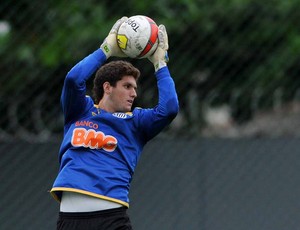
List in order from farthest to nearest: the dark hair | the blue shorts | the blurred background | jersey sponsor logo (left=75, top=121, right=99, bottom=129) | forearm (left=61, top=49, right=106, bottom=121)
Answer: the blurred background, the dark hair, jersey sponsor logo (left=75, top=121, right=99, bottom=129), forearm (left=61, top=49, right=106, bottom=121), the blue shorts

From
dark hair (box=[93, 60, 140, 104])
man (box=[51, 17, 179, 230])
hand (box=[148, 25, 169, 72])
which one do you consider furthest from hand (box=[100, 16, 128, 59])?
hand (box=[148, 25, 169, 72])

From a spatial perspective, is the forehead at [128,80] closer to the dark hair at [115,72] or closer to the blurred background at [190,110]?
the dark hair at [115,72]

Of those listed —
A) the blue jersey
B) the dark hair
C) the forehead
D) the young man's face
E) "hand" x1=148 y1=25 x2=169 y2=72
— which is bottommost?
the blue jersey

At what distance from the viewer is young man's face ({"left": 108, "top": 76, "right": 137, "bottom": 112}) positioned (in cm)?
560

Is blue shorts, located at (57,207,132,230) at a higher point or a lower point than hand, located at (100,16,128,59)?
lower

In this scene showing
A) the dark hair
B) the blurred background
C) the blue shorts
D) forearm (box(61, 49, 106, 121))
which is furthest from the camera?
the blurred background

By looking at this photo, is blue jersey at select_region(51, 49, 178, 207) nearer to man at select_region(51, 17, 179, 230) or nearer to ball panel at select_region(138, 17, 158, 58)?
man at select_region(51, 17, 179, 230)

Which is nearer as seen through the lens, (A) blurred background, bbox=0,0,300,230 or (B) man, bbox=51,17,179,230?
(B) man, bbox=51,17,179,230

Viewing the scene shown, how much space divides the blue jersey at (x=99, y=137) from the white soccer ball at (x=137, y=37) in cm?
16

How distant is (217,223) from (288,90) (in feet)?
4.95

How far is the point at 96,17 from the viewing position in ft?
25.4

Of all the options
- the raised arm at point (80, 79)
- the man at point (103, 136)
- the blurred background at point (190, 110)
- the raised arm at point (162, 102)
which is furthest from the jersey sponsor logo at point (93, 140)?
the blurred background at point (190, 110)

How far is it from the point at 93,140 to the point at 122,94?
36 centimetres

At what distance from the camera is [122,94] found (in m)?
5.60
